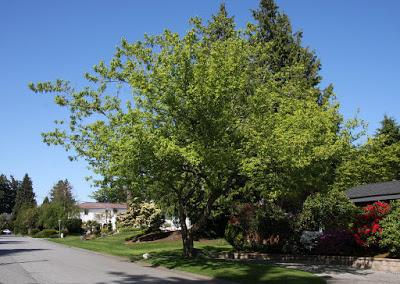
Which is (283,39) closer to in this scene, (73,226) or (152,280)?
(152,280)

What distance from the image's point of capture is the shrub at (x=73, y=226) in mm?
76750

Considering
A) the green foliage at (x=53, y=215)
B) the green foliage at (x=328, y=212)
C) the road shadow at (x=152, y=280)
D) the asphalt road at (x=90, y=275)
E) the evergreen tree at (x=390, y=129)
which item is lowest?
the road shadow at (x=152, y=280)

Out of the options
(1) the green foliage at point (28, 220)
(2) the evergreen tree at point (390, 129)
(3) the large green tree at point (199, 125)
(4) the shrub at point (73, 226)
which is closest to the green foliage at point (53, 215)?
(4) the shrub at point (73, 226)

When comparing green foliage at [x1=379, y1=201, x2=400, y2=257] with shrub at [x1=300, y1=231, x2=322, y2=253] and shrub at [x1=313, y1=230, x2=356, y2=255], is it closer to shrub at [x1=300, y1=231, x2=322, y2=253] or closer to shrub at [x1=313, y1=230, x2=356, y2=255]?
shrub at [x1=313, y1=230, x2=356, y2=255]

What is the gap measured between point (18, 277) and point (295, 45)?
28939mm

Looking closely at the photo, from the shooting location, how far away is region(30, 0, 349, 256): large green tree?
16625mm

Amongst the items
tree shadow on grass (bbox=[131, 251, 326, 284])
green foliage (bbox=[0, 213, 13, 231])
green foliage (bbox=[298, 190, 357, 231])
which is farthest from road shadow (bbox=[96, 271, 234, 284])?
green foliage (bbox=[0, 213, 13, 231])

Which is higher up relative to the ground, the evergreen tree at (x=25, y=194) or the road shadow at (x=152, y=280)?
the evergreen tree at (x=25, y=194)

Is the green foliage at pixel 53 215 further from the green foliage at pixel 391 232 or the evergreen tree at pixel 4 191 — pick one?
the evergreen tree at pixel 4 191

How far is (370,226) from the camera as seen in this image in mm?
19375

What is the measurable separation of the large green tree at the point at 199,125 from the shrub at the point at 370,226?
8.17 ft

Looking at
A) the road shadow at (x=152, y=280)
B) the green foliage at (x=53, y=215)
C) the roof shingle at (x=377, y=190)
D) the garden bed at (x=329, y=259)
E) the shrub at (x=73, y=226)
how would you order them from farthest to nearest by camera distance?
the green foliage at (x=53, y=215) < the shrub at (x=73, y=226) < the roof shingle at (x=377, y=190) < the garden bed at (x=329, y=259) < the road shadow at (x=152, y=280)

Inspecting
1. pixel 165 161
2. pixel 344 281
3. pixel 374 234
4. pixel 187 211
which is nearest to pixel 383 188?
pixel 374 234

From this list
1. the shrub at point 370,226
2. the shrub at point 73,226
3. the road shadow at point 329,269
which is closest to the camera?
the road shadow at point 329,269
